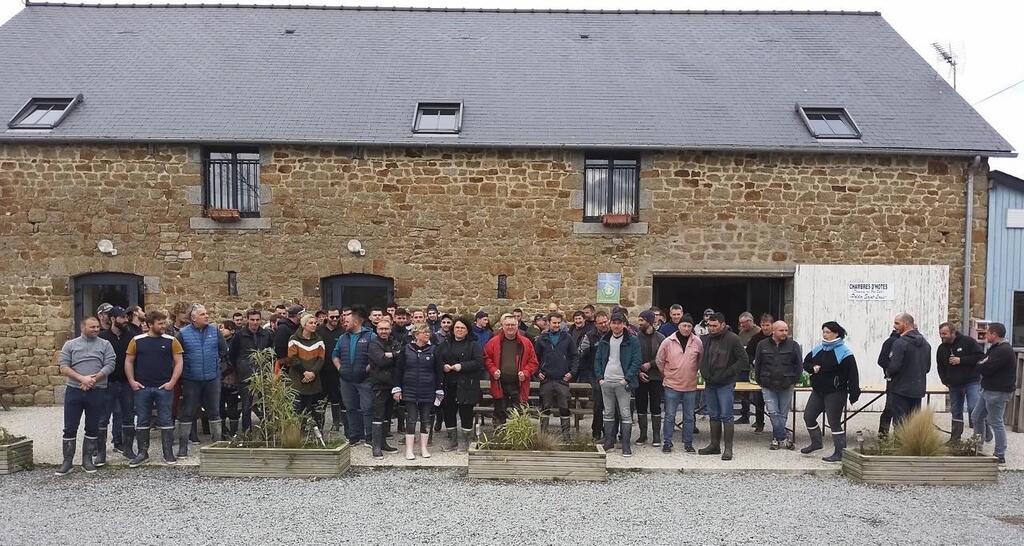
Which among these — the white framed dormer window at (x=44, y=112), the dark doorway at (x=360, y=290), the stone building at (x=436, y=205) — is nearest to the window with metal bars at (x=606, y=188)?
the stone building at (x=436, y=205)

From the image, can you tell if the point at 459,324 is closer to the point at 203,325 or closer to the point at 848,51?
the point at 203,325

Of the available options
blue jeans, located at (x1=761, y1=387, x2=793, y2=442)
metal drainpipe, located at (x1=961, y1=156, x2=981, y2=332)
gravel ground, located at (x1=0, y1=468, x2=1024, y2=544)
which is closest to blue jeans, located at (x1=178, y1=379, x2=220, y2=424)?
gravel ground, located at (x1=0, y1=468, x2=1024, y2=544)

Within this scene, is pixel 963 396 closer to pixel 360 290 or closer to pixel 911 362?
pixel 911 362

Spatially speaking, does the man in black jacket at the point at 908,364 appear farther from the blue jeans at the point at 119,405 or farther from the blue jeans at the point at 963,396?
the blue jeans at the point at 119,405

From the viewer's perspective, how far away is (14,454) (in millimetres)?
6309

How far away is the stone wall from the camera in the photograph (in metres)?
10.1

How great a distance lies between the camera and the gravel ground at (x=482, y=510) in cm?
484

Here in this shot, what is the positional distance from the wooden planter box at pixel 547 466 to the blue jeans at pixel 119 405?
11.9ft

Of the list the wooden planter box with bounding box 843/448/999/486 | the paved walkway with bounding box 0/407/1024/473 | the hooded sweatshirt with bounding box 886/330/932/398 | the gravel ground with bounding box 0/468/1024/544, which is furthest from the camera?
the hooded sweatshirt with bounding box 886/330/932/398

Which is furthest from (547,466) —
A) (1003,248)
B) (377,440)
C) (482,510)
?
(1003,248)

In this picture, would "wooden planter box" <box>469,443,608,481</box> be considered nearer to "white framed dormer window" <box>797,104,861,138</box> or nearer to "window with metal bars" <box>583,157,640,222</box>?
"window with metal bars" <box>583,157,640,222</box>

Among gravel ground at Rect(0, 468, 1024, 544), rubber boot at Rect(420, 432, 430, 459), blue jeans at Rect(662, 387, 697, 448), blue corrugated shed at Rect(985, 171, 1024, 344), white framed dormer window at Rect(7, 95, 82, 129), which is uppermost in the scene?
white framed dormer window at Rect(7, 95, 82, 129)

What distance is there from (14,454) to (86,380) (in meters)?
1.03

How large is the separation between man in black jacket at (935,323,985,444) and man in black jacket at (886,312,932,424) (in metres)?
0.51
